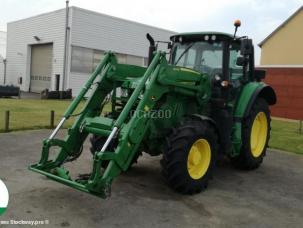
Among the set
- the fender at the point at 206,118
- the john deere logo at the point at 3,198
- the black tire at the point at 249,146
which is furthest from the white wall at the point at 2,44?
the fender at the point at 206,118

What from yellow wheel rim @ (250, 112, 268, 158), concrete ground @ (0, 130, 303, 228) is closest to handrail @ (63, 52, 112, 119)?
A: concrete ground @ (0, 130, 303, 228)

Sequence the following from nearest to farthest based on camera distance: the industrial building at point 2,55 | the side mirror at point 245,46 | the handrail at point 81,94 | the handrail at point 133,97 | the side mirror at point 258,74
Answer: the handrail at point 133,97, the handrail at point 81,94, the side mirror at point 245,46, the side mirror at point 258,74, the industrial building at point 2,55

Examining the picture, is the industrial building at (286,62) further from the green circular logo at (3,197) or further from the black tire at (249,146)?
the green circular logo at (3,197)

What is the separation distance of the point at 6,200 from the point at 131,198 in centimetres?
155

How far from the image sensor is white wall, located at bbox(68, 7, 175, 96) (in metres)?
27.5

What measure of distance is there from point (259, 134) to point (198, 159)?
2.60 meters

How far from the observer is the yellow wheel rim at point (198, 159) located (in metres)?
5.61

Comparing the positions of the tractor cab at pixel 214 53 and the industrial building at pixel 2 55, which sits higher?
the industrial building at pixel 2 55

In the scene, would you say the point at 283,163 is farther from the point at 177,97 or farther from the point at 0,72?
the point at 0,72

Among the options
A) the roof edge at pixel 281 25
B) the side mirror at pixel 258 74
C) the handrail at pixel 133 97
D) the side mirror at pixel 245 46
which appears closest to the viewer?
the handrail at pixel 133 97

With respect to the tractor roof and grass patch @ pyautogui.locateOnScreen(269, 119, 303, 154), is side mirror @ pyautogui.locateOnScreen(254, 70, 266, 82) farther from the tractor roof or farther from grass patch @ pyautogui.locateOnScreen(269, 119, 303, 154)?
grass patch @ pyautogui.locateOnScreen(269, 119, 303, 154)

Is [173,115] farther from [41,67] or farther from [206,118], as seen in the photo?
[41,67]

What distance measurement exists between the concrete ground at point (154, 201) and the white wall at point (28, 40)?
71.9 feet

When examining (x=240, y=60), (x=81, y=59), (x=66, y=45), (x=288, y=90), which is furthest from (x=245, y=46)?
(x=81, y=59)
